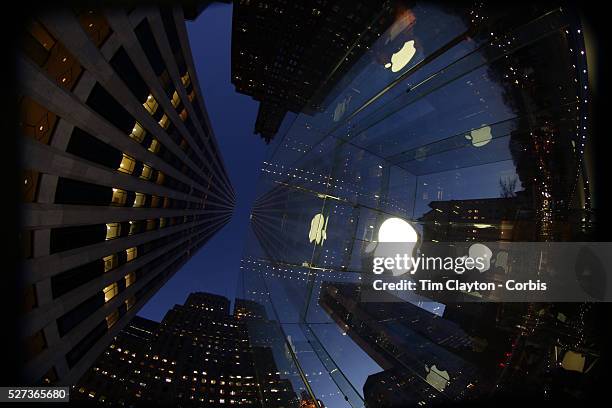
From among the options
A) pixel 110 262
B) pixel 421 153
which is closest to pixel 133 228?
pixel 110 262

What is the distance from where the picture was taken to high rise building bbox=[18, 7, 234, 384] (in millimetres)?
8320

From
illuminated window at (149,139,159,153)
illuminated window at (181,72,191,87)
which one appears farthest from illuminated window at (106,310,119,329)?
illuminated window at (181,72,191,87)

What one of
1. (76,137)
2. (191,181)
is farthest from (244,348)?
(76,137)

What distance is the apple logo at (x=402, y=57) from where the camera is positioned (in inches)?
260

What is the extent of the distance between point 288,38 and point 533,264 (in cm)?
6345

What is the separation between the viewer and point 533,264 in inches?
226

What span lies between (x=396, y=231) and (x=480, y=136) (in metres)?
3.51

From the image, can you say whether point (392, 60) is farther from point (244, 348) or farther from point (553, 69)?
point (244, 348)

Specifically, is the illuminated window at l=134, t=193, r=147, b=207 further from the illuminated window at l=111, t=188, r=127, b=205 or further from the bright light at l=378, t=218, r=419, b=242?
the bright light at l=378, t=218, r=419, b=242

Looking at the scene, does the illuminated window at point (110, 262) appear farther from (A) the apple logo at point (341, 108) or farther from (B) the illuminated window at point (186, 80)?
(A) the apple logo at point (341, 108)

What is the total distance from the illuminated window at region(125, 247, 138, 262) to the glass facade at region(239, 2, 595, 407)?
1531 cm

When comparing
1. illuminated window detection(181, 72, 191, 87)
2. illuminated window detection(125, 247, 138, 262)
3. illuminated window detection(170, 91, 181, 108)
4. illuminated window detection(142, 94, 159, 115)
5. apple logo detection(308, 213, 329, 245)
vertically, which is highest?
illuminated window detection(181, 72, 191, 87)

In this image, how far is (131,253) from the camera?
66.0ft

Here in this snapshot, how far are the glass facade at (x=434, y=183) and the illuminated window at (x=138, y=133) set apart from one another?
12217mm
